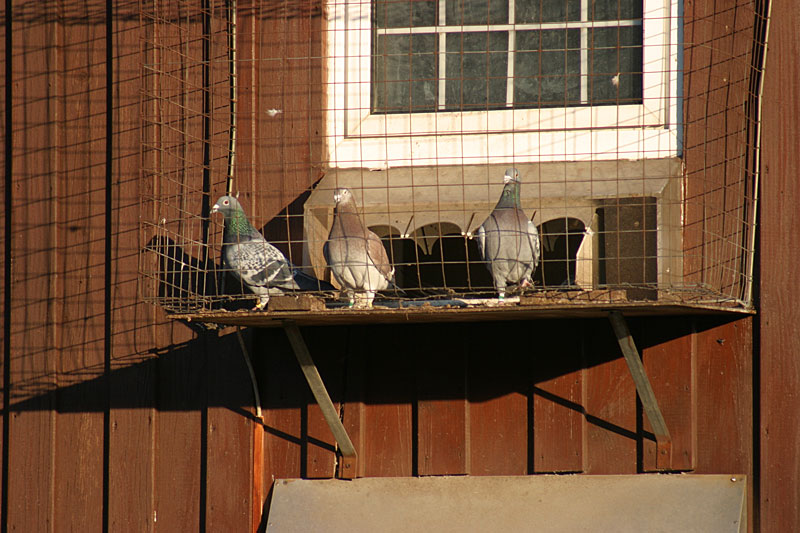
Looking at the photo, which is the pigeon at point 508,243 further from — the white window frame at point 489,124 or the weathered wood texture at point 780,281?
the weathered wood texture at point 780,281

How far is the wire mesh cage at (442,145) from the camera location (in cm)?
427

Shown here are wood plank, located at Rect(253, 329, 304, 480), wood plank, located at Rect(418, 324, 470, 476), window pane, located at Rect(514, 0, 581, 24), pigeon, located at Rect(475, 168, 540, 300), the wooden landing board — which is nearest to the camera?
the wooden landing board

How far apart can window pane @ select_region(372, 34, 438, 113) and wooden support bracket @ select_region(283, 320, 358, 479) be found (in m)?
1.24

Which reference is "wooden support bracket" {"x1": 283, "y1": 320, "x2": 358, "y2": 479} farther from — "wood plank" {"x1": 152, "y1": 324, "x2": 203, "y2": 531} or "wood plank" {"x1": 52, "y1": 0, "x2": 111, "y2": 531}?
"wood plank" {"x1": 52, "y1": 0, "x2": 111, "y2": 531}

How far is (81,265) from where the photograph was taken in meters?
4.75

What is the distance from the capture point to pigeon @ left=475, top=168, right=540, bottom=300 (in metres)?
4.14

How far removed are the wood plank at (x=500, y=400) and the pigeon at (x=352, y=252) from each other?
1.62 ft

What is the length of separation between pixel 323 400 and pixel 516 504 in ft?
2.83

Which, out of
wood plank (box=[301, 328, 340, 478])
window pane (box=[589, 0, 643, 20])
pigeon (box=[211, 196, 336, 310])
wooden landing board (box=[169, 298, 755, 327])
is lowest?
wood plank (box=[301, 328, 340, 478])

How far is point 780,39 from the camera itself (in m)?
4.34

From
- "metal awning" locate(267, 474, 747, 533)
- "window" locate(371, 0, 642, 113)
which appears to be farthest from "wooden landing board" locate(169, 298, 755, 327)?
"window" locate(371, 0, 642, 113)

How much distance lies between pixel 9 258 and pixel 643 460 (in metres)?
2.89

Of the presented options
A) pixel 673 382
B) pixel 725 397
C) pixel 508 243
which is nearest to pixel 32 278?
pixel 508 243

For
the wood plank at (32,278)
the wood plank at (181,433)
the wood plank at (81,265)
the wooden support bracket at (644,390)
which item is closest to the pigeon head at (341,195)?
the wood plank at (181,433)
